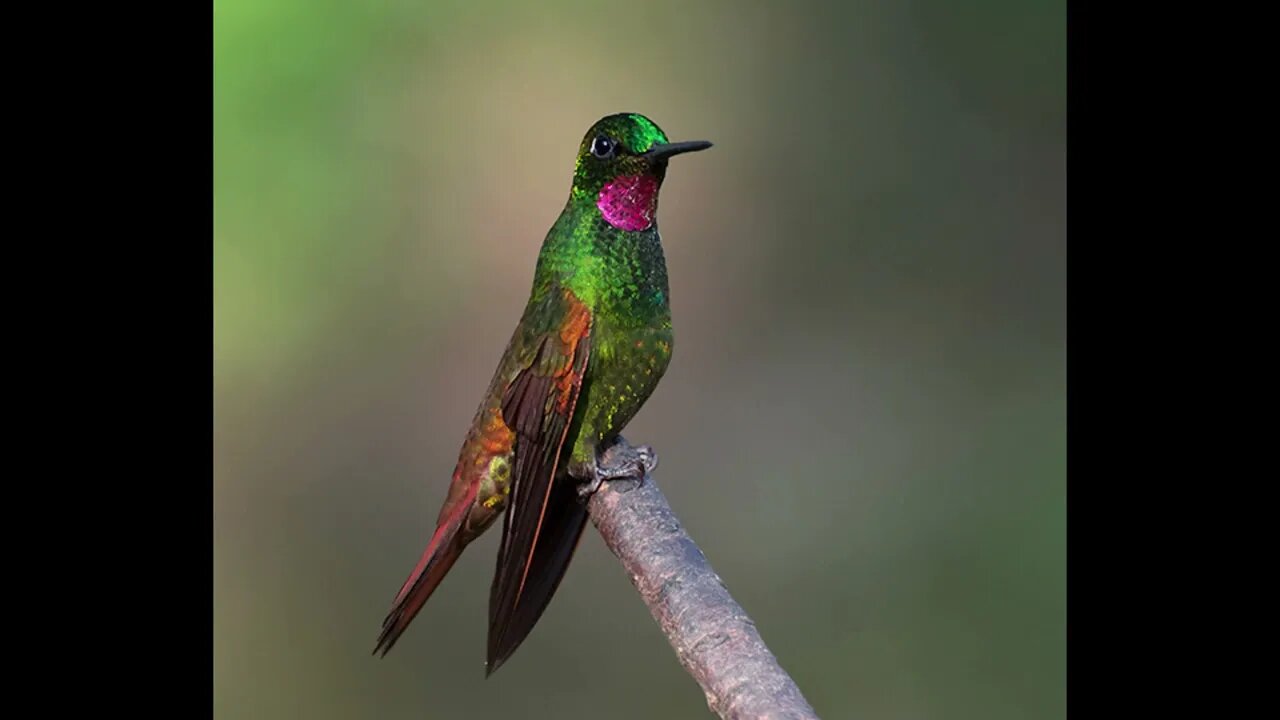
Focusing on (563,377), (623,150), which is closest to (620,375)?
(563,377)

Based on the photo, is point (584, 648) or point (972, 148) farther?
point (972, 148)

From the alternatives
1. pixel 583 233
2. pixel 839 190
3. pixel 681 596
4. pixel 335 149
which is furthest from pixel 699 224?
pixel 681 596

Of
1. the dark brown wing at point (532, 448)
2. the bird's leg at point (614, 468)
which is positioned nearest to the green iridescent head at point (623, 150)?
the dark brown wing at point (532, 448)

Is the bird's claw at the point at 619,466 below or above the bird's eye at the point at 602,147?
below

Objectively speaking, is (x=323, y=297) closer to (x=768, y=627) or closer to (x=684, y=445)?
(x=684, y=445)

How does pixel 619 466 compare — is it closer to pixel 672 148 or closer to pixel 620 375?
pixel 620 375

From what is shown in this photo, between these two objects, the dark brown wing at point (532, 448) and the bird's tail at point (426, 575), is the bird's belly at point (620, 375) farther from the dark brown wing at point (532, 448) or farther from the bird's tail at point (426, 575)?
the bird's tail at point (426, 575)
